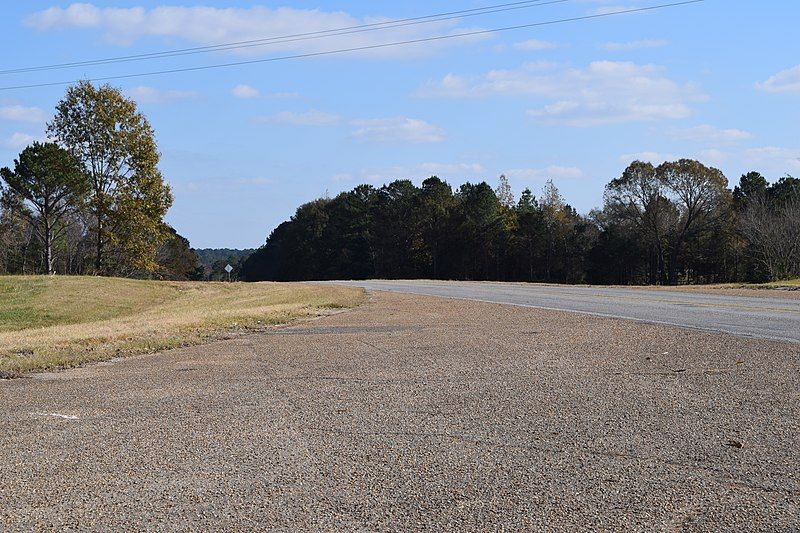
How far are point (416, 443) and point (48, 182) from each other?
166 feet

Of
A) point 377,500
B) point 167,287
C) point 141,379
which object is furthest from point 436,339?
point 167,287

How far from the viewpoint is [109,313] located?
31.8 meters

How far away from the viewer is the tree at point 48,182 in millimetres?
49000

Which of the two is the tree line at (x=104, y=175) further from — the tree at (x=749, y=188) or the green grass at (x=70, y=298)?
the tree at (x=749, y=188)

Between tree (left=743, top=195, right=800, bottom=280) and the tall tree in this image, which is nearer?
tree (left=743, top=195, right=800, bottom=280)

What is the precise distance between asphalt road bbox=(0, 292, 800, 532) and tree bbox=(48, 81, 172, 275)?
1520 inches

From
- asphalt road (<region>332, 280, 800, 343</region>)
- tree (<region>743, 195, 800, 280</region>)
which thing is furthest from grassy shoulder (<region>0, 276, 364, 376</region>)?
tree (<region>743, 195, 800, 280</region>)

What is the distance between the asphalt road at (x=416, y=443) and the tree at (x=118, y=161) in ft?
127

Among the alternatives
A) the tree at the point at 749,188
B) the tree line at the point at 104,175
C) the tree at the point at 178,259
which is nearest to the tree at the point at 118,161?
the tree line at the point at 104,175

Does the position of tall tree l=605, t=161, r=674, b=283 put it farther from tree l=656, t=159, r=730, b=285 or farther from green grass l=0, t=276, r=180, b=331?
green grass l=0, t=276, r=180, b=331

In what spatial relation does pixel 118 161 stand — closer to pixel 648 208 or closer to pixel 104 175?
pixel 104 175

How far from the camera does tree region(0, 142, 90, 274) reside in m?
49.0

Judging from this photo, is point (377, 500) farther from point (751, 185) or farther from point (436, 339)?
point (751, 185)

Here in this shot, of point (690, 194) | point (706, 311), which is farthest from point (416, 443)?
point (690, 194)
